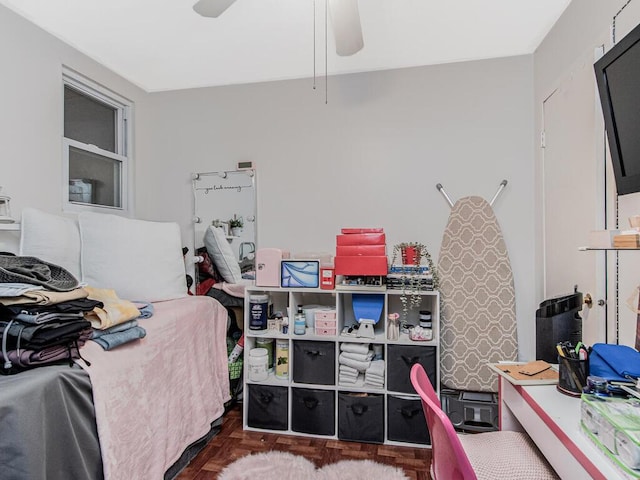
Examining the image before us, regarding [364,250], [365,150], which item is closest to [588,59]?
[365,150]

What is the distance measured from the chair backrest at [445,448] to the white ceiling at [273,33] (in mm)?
1958

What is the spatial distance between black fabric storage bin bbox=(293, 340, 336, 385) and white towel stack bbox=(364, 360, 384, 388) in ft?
0.68

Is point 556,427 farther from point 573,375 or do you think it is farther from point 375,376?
point 375,376

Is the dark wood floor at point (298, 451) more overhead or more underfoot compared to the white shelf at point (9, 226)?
more underfoot

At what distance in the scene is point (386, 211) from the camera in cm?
254

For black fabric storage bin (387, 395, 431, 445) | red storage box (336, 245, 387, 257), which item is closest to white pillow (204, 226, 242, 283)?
red storage box (336, 245, 387, 257)

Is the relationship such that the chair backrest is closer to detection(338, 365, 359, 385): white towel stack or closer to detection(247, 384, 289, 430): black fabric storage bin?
detection(338, 365, 359, 385): white towel stack

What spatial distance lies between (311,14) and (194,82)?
1.26 metres

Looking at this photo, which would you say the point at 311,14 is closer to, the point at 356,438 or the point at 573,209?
the point at 573,209

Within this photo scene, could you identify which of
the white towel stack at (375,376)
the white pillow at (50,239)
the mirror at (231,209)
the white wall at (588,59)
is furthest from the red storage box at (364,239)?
the white pillow at (50,239)

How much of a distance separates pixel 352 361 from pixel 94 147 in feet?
7.73

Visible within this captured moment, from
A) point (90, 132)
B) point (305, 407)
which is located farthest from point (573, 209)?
point (90, 132)

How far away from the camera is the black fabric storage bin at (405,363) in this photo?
211 cm

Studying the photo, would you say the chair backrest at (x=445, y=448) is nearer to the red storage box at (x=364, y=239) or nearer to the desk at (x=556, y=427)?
the desk at (x=556, y=427)
